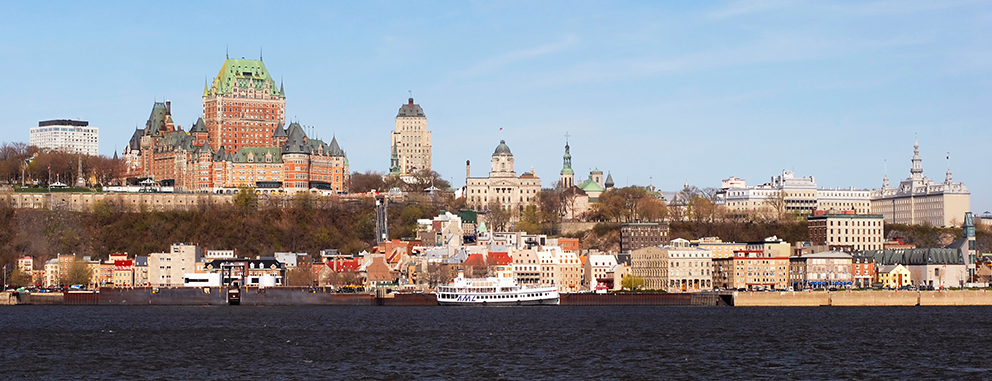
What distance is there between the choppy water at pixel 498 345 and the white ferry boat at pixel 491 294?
14.6 metres

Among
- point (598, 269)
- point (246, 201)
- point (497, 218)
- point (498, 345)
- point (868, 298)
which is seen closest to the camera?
point (498, 345)

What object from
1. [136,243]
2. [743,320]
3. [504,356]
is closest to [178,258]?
[136,243]

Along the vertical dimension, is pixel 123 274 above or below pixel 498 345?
above

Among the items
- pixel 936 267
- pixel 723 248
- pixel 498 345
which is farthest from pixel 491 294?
pixel 498 345

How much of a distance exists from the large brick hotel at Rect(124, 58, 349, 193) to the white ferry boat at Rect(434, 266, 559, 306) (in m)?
60.0

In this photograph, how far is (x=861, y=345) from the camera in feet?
241

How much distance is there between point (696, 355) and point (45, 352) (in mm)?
30952

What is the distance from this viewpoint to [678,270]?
140375 mm

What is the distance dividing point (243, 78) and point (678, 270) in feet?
256

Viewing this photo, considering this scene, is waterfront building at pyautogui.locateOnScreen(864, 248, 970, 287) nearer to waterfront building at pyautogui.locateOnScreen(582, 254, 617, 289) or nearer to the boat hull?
waterfront building at pyautogui.locateOnScreen(582, 254, 617, 289)

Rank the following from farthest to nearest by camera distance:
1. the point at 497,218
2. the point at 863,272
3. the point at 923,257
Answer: the point at 497,218 → the point at 923,257 → the point at 863,272

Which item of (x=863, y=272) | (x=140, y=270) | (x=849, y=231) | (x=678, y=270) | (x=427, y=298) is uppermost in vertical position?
(x=849, y=231)

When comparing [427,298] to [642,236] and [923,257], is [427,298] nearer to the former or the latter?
[642,236]

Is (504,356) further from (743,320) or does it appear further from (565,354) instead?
(743,320)
